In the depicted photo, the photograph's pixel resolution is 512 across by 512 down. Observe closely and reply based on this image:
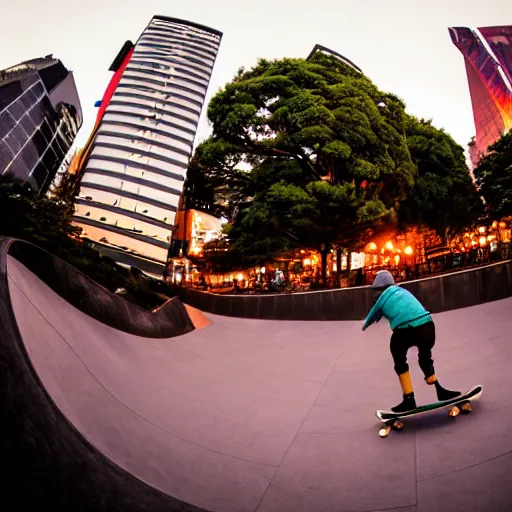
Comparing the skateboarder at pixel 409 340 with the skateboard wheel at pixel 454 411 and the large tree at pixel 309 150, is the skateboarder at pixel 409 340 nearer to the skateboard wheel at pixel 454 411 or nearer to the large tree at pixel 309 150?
the skateboard wheel at pixel 454 411

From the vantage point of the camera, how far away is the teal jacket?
333cm

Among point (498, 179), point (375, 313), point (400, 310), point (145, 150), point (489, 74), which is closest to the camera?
point (400, 310)

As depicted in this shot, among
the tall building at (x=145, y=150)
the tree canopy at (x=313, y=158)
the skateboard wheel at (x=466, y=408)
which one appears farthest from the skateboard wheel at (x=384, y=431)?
the tall building at (x=145, y=150)

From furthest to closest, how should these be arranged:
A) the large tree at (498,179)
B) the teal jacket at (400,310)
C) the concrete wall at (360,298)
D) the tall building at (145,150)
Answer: the tall building at (145,150)
the large tree at (498,179)
the concrete wall at (360,298)
the teal jacket at (400,310)

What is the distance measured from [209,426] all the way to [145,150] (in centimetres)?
4079

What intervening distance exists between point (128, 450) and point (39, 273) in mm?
3914

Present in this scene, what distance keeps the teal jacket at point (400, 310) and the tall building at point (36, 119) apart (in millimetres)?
29668

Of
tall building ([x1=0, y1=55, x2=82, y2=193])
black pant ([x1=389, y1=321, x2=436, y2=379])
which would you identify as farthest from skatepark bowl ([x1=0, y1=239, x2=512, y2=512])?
tall building ([x1=0, y1=55, x2=82, y2=193])

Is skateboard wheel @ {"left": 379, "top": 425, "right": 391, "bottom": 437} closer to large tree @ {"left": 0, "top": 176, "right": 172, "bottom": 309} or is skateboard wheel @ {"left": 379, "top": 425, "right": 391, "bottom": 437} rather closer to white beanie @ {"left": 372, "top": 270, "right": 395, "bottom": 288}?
white beanie @ {"left": 372, "top": 270, "right": 395, "bottom": 288}

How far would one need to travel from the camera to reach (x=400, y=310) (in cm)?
337

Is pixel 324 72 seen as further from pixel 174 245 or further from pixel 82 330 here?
pixel 174 245

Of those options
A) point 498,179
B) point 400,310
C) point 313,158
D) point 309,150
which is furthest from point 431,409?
point 498,179

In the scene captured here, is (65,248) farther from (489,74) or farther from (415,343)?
(489,74)

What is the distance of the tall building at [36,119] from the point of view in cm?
2938
